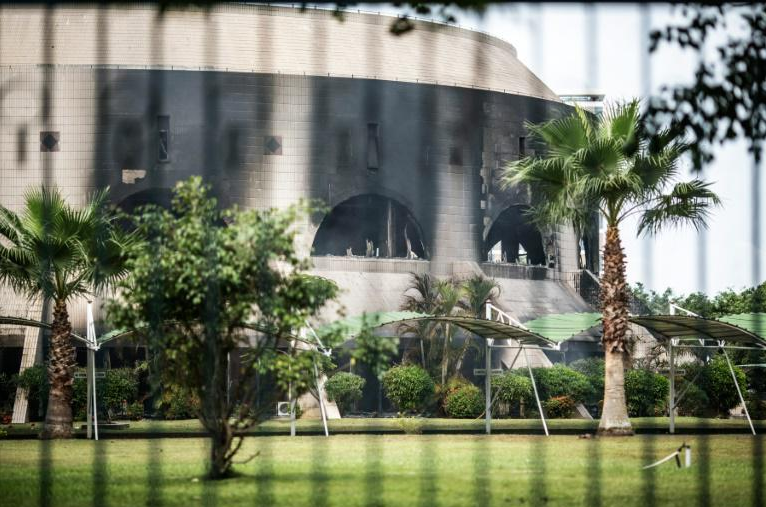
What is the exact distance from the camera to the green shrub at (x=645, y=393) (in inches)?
1412

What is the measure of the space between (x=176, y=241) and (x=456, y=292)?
79.4ft

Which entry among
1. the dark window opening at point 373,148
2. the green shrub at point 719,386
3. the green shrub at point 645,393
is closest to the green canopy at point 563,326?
the green shrub at point 645,393

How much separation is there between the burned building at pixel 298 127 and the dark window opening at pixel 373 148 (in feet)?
0.16

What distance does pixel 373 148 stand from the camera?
41.2m

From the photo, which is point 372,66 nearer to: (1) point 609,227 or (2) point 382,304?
(2) point 382,304

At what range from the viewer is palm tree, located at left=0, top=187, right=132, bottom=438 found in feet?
81.5

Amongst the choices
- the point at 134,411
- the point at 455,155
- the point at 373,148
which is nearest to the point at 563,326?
the point at 134,411

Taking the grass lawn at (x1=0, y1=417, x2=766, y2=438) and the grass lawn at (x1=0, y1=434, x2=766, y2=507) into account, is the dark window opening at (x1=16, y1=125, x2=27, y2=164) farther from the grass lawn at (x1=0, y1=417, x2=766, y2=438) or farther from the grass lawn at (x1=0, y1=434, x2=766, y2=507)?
the grass lawn at (x1=0, y1=434, x2=766, y2=507)

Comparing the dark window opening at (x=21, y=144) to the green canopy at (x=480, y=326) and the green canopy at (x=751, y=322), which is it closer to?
the green canopy at (x=480, y=326)

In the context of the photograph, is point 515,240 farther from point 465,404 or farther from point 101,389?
point 101,389

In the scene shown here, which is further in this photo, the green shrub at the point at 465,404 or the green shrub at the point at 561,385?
the green shrub at the point at 561,385

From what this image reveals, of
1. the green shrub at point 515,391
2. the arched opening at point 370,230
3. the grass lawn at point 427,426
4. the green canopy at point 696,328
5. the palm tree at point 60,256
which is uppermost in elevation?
the arched opening at point 370,230

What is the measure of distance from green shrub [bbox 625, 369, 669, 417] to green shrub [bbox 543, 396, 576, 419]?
1978 mm

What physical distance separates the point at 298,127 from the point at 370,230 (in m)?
5.50
